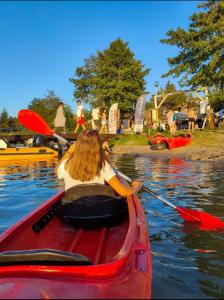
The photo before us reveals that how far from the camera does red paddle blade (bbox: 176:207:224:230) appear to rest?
5588 mm

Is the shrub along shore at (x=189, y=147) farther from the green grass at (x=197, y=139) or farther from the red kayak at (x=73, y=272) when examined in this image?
the red kayak at (x=73, y=272)

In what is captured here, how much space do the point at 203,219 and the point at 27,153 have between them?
44.3ft

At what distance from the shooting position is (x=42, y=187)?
9.86 metres

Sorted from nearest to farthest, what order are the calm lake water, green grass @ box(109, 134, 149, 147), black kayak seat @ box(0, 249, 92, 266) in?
black kayak seat @ box(0, 249, 92, 266) < the calm lake water < green grass @ box(109, 134, 149, 147)

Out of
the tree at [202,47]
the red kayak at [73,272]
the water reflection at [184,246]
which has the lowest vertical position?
the water reflection at [184,246]

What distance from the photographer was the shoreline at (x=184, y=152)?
654 inches

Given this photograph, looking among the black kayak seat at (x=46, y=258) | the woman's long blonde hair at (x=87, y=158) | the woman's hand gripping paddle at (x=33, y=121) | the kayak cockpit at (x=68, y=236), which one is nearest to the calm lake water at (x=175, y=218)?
the kayak cockpit at (x=68, y=236)

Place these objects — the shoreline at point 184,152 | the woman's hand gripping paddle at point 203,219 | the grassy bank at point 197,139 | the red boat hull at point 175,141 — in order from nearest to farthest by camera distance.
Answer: the woman's hand gripping paddle at point 203,219
the shoreline at point 184,152
the red boat hull at point 175,141
the grassy bank at point 197,139

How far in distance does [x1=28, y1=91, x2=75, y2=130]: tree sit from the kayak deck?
18268mm

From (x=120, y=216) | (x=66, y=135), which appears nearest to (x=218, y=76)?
(x=66, y=135)

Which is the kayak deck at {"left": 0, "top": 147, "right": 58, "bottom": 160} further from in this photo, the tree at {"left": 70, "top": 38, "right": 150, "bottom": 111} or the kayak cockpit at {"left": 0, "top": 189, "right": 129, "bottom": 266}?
the tree at {"left": 70, "top": 38, "right": 150, "bottom": 111}

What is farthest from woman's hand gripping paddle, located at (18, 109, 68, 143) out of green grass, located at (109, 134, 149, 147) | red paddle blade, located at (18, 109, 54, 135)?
green grass, located at (109, 134, 149, 147)

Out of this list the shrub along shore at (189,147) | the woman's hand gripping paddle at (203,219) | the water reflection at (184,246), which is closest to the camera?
the water reflection at (184,246)

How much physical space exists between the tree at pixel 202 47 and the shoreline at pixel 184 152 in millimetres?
4454
